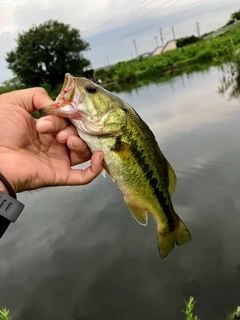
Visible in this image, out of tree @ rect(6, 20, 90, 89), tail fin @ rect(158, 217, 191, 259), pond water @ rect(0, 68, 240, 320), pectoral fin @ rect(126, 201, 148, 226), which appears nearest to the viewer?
pectoral fin @ rect(126, 201, 148, 226)

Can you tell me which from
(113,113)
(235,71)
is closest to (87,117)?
(113,113)

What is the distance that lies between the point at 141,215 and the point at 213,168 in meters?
4.82

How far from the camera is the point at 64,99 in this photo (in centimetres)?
224

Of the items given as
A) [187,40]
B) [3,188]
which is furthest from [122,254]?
[187,40]

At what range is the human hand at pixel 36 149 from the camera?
2.36 m

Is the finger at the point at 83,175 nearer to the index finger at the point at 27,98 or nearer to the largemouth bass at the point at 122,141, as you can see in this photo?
the largemouth bass at the point at 122,141

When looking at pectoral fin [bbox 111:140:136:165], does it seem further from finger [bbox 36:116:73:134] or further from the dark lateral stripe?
finger [bbox 36:116:73:134]

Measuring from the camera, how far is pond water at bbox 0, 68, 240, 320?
4.44 meters

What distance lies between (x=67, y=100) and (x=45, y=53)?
4166 cm

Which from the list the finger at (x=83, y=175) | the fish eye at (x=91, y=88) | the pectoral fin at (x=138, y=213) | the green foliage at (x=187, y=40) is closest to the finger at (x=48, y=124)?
the fish eye at (x=91, y=88)

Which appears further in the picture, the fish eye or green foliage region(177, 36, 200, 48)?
green foliage region(177, 36, 200, 48)

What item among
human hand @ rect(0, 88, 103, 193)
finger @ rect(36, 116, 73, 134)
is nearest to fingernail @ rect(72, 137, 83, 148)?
human hand @ rect(0, 88, 103, 193)

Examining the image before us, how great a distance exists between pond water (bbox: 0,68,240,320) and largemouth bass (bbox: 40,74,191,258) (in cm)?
207

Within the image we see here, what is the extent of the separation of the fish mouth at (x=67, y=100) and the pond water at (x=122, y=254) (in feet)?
10.0
